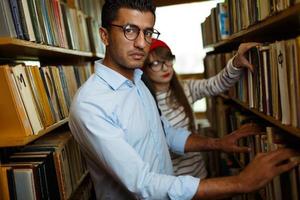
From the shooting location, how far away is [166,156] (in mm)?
1328

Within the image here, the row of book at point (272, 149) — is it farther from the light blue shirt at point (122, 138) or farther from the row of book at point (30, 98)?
the row of book at point (30, 98)

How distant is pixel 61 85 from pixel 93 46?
3.13 feet

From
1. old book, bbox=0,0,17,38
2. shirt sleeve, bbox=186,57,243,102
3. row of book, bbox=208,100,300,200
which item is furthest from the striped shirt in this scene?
old book, bbox=0,0,17,38

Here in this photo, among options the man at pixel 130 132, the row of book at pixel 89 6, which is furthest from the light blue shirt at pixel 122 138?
the row of book at pixel 89 6

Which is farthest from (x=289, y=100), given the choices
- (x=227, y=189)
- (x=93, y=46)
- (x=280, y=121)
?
(x=93, y=46)

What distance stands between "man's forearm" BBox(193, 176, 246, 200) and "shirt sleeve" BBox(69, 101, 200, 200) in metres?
0.02

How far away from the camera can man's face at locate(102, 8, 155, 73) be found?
3.82 feet

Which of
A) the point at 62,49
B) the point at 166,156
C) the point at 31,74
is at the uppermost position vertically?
the point at 62,49

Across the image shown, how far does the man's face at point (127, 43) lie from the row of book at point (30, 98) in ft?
1.14

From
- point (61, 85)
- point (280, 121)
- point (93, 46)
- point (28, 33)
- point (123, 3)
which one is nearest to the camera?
point (280, 121)

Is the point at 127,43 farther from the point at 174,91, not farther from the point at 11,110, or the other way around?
the point at 174,91

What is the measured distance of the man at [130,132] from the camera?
0.95 m

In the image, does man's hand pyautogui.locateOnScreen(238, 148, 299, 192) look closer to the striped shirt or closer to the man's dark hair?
the man's dark hair

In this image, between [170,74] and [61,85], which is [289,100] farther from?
[61,85]
